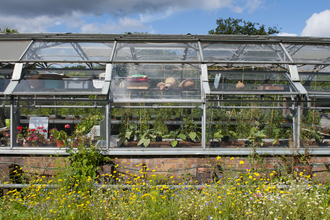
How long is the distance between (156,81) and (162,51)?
1.17 m

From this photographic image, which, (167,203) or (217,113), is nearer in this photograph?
(167,203)

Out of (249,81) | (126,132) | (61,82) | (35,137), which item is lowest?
(35,137)

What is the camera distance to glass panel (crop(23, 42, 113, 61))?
5.70 metres

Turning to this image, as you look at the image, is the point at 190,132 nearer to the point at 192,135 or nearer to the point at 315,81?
the point at 192,135

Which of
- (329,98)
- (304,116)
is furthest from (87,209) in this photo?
(329,98)

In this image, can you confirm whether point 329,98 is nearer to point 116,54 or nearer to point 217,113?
point 217,113

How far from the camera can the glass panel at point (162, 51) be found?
5684 mm

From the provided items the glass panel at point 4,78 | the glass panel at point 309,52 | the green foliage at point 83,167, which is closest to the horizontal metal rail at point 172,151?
the green foliage at point 83,167

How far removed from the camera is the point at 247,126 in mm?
5062

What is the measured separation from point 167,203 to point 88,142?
2.25 metres

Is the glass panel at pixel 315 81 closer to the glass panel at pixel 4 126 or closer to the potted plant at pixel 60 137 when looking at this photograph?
the potted plant at pixel 60 137

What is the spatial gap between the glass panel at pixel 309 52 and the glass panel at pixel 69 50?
499cm

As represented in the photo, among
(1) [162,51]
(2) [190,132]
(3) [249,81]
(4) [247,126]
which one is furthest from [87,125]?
(3) [249,81]

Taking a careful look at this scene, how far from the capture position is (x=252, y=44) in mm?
5770
